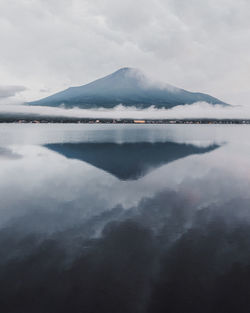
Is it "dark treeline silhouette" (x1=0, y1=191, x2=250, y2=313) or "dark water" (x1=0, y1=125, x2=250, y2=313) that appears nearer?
"dark treeline silhouette" (x1=0, y1=191, x2=250, y2=313)

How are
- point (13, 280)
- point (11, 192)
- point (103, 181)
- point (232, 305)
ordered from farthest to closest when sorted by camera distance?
1. point (103, 181)
2. point (11, 192)
3. point (13, 280)
4. point (232, 305)

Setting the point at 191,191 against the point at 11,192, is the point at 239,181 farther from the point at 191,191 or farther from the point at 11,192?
the point at 11,192

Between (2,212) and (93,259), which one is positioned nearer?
(93,259)

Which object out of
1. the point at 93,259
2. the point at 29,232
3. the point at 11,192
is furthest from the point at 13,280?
the point at 11,192

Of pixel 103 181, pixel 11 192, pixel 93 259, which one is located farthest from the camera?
pixel 103 181

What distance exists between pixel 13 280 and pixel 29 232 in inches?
147

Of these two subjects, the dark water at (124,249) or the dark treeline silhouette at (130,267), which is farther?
the dark water at (124,249)

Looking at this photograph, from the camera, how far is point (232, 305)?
6.55 metres

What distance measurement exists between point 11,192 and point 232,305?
17.0m

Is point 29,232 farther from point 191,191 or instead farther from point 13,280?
point 191,191

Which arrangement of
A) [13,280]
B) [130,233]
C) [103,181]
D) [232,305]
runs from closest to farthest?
[232,305]
[13,280]
[130,233]
[103,181]

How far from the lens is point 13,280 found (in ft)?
24.2

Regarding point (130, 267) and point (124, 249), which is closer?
point (130, 267)

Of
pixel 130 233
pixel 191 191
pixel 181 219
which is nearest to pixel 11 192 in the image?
pixel 130 233
